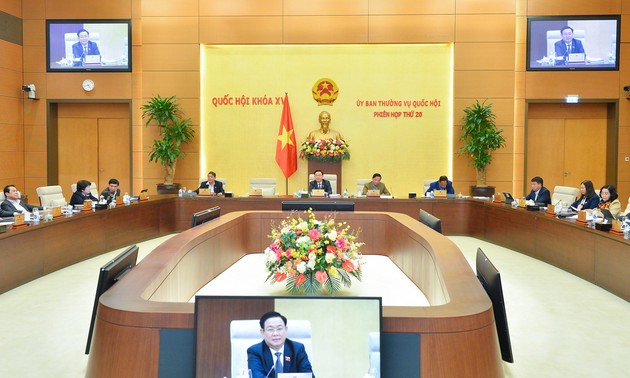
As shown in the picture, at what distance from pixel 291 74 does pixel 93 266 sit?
5.92m

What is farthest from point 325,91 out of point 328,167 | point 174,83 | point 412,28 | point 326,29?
point 174,83

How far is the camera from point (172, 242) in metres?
3.64

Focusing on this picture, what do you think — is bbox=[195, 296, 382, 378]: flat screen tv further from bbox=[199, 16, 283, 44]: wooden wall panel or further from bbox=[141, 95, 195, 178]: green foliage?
bbox=[199, 16, 283, 44]: wooden wall panel

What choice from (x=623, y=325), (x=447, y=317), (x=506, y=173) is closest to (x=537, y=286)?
(x=623, y=325)

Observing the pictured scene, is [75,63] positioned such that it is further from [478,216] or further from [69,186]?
[478,216]

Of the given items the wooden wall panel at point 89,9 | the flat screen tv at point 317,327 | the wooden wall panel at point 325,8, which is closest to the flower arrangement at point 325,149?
the wooden wall panel at point 325,8

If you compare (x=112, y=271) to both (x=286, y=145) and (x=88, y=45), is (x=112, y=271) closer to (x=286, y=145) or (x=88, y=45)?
(x=286, y=145)

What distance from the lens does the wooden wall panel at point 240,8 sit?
10727mm

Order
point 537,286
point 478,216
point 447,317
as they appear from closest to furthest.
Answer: point 447,317 < point 537,286 < point 478,216

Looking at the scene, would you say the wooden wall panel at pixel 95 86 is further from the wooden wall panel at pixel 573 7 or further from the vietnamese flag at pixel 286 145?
the wooden wall panel at pixel 573 7

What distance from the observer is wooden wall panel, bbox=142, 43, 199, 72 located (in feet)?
35.5

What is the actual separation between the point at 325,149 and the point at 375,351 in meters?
8.55

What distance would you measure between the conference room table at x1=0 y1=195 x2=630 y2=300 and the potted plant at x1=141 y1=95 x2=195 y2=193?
1.90m

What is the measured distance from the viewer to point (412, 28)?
1065 centimetres
